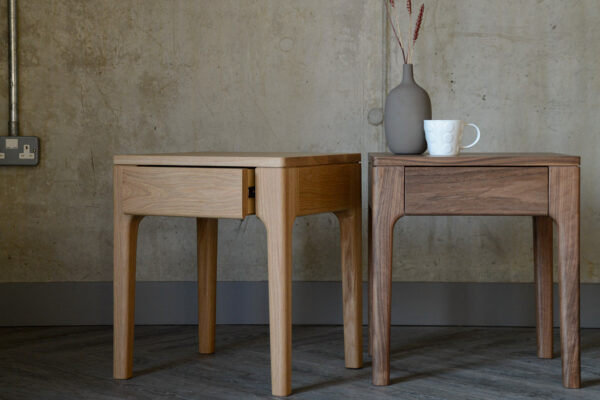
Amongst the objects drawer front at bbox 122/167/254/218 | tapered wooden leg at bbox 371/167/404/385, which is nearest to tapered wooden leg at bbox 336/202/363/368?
tapered wooden leg at bbox 371/167/404/385

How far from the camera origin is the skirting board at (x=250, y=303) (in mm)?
2557

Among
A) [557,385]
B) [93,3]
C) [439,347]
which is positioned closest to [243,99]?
[93,3]

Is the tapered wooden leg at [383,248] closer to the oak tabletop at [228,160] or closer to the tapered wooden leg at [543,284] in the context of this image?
the oak tabletop at [228,160]

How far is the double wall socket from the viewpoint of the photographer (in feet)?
8.41

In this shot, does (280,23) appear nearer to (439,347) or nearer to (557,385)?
(439,347)

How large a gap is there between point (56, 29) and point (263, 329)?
128cm

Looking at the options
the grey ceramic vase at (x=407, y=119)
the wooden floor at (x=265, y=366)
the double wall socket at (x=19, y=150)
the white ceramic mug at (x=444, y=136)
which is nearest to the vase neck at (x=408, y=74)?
the grey ceramic vase at (x=407, y=119)

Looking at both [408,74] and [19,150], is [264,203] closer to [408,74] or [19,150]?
[408,74]

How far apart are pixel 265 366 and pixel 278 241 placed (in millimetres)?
509

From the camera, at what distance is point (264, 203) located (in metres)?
1.71

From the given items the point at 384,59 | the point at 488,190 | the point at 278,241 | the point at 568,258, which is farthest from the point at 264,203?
the point at 384,59

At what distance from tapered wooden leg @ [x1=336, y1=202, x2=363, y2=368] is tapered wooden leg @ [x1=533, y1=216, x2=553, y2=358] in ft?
1.76

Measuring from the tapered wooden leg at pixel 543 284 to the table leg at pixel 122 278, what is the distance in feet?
3.74

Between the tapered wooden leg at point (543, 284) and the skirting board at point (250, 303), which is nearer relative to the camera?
the tapered wooden leg at point (543, 284)
